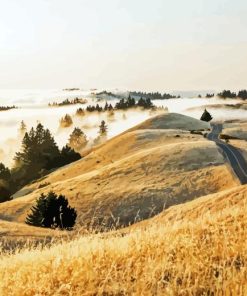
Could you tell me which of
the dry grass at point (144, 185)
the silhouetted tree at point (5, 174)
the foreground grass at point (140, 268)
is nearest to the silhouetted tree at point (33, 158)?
the silhouetted tree at point (5, 174)

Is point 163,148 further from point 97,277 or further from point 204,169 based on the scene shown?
point 97,277

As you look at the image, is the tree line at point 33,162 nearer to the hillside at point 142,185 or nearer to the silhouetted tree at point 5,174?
the silhouetted tree at point 5,174

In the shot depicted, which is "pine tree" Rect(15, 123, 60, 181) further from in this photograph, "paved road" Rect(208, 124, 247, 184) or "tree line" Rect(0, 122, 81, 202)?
"paved road" Rect(208, 124, 247, 184)

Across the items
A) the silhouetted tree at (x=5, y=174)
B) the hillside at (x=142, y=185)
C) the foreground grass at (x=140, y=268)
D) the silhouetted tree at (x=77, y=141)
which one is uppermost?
the foreground grass at (x=140, y=268)

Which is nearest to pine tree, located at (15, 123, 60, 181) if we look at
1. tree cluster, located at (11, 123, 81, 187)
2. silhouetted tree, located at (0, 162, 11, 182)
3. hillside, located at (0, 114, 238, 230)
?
tree cluster, located at (11, 123, 81, 187)

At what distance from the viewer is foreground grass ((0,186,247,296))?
16.1 feet

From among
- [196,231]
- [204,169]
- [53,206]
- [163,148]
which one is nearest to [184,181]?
[204,169]

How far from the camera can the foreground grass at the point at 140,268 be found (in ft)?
16.1

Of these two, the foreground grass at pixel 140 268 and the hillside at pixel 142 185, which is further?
the hillside at pixel 142 185

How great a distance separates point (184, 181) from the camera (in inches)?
2712

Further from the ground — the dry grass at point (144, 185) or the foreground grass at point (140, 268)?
the foreground grass at point (140, 268)

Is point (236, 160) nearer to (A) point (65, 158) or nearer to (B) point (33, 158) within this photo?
(A) point (65, 158)

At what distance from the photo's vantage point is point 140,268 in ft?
18.6

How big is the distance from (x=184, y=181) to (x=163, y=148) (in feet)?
56.9
